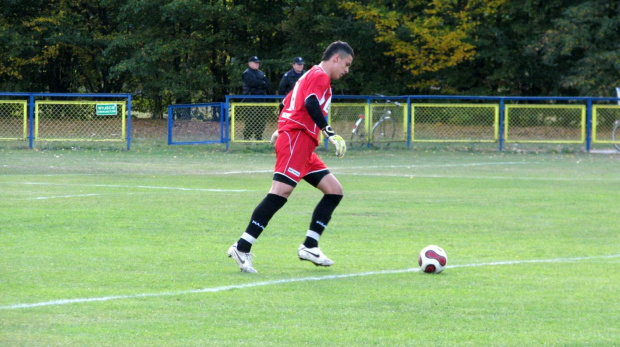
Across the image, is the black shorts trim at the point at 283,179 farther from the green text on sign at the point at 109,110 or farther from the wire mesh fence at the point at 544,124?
the wire mesh fence at the point at 544,124

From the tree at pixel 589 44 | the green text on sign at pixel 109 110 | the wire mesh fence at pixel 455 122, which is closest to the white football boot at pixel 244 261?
the green text on sign at pixel 109 110

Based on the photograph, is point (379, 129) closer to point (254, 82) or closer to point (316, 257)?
point (254, 82)

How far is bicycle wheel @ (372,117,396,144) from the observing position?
2573 centimetres

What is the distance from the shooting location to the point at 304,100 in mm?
7859

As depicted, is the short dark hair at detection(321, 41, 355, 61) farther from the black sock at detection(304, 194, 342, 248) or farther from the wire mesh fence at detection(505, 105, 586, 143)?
the wire mesh fence at detection(505, 105, 586, 143)

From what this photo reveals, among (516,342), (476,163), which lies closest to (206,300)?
(516,342)

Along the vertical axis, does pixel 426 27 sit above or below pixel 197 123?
above

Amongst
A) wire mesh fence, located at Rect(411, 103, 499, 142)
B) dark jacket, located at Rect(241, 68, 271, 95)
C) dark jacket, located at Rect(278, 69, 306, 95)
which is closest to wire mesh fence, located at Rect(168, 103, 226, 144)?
dark jacket, located at Rect(241, 68, 271, 95)

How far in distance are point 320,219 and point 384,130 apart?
697 inches

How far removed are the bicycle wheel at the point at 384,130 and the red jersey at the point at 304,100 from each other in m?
17.7

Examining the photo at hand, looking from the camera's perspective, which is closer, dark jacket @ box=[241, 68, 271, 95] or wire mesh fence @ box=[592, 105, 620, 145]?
dark jacket @ box=[241, 68, 271, 95]

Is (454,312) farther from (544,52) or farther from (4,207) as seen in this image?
(544,52)

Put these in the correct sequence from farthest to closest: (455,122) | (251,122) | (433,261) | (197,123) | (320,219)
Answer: (455,122) < (197,123) < (251,122) < (320,219) < (433,261)

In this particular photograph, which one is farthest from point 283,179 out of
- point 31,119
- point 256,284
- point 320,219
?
point 31,119
